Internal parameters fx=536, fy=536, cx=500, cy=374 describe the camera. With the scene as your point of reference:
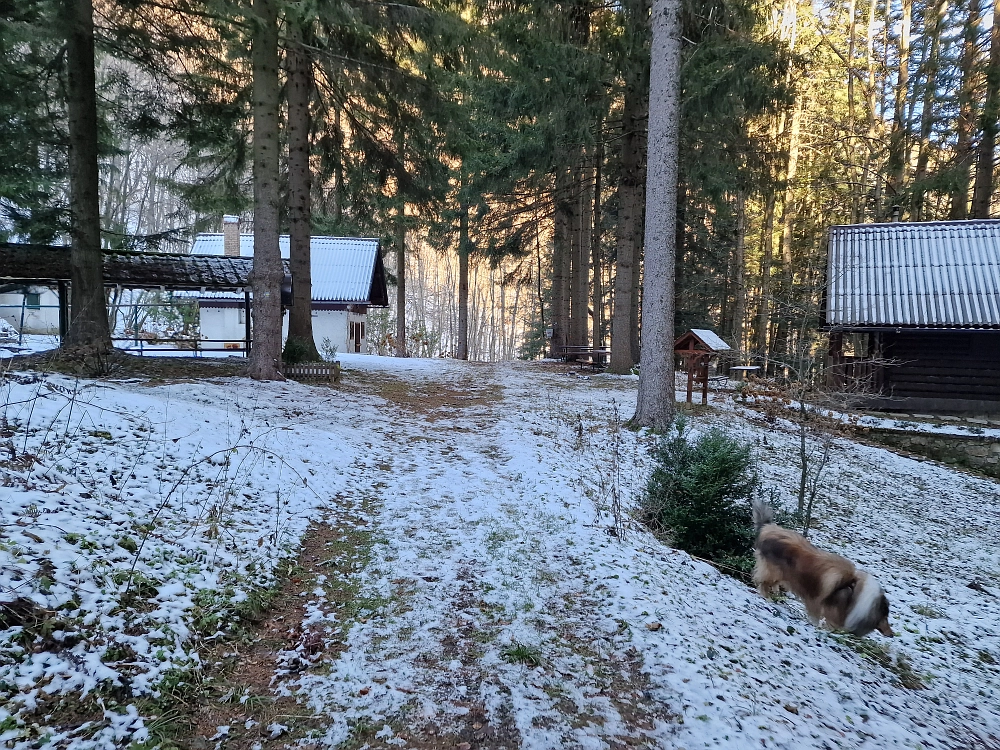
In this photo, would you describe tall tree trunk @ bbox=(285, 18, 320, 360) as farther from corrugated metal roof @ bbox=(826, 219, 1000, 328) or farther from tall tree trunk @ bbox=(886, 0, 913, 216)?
tall tree trunk @ bbox=(886, 0, 913, 216)

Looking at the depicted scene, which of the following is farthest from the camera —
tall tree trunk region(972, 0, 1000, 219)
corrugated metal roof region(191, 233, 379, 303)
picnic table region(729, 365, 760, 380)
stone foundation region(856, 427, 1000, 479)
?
corrugated metal roof region(191, 233, 379, 303)

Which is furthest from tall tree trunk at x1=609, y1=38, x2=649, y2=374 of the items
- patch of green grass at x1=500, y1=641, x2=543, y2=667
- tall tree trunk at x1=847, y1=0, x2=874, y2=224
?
patch of green grass at x1=500, y1=641, x2=543, y2=667

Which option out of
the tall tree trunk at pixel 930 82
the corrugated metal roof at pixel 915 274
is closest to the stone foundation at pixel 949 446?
the corrugated metal roof at pixel 915 274

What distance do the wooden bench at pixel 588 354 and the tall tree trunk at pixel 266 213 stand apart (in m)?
11.8

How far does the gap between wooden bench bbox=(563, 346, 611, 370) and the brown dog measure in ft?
47.8

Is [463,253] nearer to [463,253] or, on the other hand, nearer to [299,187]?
[463,253]

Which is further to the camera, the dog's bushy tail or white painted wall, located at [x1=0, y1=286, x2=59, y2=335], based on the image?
white painted wall, located at [x1=0, y1=286, x2=59, y2=335]

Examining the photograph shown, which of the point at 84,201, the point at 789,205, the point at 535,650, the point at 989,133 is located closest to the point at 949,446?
the point at 989,133

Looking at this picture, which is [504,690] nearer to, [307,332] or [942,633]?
[942,633]

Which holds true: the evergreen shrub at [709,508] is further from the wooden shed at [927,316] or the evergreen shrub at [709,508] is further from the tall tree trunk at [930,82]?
the tall tree trunk at [930,82]

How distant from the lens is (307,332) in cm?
1418

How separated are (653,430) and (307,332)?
948 centimetres

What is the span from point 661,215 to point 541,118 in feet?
24.6

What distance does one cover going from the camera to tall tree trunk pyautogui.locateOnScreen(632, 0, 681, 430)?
28.4ft
